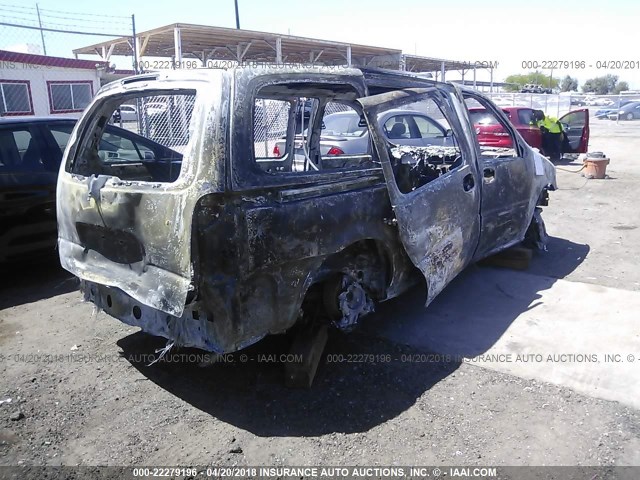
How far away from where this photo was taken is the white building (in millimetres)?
16297

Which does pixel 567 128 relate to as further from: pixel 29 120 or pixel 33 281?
pixel 33 281

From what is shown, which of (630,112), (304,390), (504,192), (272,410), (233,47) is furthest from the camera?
(630,112)

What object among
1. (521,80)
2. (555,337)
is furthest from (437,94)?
(521,80)

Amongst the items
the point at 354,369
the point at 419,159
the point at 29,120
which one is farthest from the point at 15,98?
the point at 354,369

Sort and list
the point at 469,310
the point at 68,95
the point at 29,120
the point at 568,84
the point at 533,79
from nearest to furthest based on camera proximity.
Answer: the point at 469,310 → the point at 29,120 → the point at 68,95 → the point at 533,79 → the point at 568,84

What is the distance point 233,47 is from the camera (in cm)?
2277

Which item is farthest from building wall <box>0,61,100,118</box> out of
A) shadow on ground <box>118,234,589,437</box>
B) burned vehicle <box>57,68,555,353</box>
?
shadow on ground <box>118,234,589,437</box>

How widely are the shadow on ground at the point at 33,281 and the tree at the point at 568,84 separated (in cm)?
8190

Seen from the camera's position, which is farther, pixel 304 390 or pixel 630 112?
pixel 630 112

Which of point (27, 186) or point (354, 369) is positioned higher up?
point (27, 186)

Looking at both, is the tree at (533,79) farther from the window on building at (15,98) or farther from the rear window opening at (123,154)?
the rear window opening at (123,154)

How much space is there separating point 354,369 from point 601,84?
8631 cm

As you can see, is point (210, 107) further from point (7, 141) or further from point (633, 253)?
point (633, 253)

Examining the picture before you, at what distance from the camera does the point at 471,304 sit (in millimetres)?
4820
